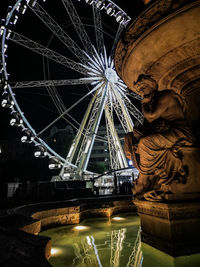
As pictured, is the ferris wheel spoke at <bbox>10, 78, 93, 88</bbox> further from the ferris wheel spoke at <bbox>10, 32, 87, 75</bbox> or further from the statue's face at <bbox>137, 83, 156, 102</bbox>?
the statue's face at <bbox>137, 83, 156, 102</bbox>

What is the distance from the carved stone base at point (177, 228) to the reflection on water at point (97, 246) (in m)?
0.34

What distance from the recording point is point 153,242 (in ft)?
8.39

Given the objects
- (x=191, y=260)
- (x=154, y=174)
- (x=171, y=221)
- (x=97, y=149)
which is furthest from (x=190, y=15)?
(x=97, y=149)

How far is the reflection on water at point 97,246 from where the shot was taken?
2.20m

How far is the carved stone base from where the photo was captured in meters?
2.28

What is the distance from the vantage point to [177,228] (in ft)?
7.72

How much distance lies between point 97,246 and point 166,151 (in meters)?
1.62

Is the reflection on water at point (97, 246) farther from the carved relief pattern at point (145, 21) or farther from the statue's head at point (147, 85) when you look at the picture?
the carved relief pattern at point (145, 21)

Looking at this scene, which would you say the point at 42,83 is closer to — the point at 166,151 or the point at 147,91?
the point at 147,91

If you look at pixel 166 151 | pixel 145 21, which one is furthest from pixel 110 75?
pixel 166 151

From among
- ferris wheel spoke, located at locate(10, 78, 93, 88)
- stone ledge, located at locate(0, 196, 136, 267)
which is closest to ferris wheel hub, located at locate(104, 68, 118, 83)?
ferris wheel spoke, located at locate(10, 78, 93, 88)

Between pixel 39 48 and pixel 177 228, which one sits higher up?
pixel 39 48

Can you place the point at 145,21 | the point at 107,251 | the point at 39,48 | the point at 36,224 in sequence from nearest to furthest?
the point at 107,251 < the point at 36,224 < the point at 145,21 < the point at 39,48

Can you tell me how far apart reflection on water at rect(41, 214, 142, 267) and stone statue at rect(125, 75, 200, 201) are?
2.43 feet
